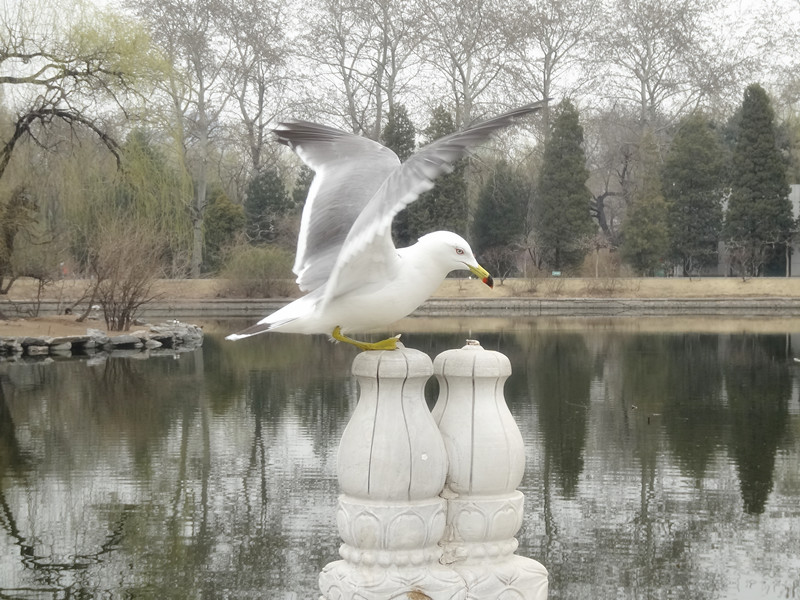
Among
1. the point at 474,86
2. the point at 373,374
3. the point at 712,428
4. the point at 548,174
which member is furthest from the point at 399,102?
the point at 373,374

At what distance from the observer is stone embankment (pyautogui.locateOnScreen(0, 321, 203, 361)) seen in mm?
16281

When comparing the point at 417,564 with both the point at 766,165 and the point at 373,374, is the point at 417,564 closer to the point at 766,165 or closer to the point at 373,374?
the point at 373,374

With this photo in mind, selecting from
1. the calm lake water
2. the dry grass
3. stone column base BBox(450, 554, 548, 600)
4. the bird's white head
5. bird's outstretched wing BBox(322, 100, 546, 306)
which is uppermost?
bird's outstretched wing BBox(322, 100, 546, 306)

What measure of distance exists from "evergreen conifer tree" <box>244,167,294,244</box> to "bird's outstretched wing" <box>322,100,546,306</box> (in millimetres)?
31222

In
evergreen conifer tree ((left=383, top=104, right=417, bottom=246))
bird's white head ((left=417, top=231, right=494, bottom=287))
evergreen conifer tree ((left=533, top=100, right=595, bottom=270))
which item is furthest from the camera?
evergreen conifer tree ((left=533, top=100, right=595, bottom=270))

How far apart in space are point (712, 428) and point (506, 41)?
2500 cm

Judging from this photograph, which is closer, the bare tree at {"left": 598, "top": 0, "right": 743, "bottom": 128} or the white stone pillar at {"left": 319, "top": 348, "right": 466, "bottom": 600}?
the white stone pillar at {"left": 319, "top": 348, "right": 466, "bottom": 600}

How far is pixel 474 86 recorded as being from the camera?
33.7 metres

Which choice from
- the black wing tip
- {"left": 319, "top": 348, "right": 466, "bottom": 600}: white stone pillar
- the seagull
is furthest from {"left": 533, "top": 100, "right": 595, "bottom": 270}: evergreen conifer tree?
{"left": 319, "top": 348, "right": 466, "bottom": 600}: white stone pillar

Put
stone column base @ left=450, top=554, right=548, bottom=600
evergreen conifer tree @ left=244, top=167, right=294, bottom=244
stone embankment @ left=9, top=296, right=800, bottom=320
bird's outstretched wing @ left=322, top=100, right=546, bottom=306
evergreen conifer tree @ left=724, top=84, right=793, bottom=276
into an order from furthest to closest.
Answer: evergreen conifer tree @ left=244, top=167, right=294, bottom=244 → evergreen conifer tree @ left=724, top=84, right=793, bottom=276 → stone embankment @ left=9, top=296, right=800, bottom=320 → bird's outstretched wing @ left=322, top=100, right=546, bottom=306 → stone column base @ left=450, top=554, right=548, bottom=600

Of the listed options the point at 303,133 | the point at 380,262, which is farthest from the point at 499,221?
the point at 380,262

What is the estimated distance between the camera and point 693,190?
32.5 metres

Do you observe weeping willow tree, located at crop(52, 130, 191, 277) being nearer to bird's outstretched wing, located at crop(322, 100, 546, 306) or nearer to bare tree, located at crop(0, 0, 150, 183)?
bare tree, located at crop(0, 0, 150, 183)

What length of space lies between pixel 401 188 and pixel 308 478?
5.09 meters
